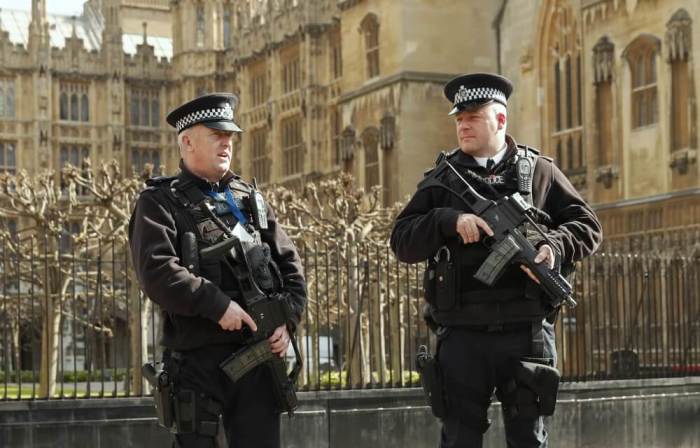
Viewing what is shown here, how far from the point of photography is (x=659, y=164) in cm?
2444

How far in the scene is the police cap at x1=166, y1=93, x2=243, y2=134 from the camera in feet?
18.2

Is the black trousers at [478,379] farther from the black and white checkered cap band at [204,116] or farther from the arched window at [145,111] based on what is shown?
the arched window at [145,111]

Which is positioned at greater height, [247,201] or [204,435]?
[247,201]

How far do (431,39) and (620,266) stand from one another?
19539mm

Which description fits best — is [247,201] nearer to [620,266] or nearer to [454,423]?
[454,423]

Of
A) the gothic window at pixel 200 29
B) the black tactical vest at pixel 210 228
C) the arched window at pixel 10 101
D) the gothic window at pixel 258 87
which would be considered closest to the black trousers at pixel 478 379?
the black tactical vest at pixel 210 228

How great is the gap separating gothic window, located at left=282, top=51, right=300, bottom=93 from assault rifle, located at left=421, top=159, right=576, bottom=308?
36.0 meters

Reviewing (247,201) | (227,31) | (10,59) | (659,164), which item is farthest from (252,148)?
(247,201)

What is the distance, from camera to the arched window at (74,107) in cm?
5353

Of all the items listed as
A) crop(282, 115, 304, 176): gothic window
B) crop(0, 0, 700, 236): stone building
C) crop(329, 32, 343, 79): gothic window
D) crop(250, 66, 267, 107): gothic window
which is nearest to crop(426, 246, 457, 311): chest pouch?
crop(0, 0, 700, 236): stone building

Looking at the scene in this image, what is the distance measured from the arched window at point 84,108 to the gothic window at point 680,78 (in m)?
33.7

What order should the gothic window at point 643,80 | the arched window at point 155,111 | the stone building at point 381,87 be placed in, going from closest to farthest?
1. the stone building at point 381,87
2. the gothic window at point 643,80
3. the arched window at point 155,111

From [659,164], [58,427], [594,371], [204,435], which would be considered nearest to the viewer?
[204,435]

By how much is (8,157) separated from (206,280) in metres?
48.9
